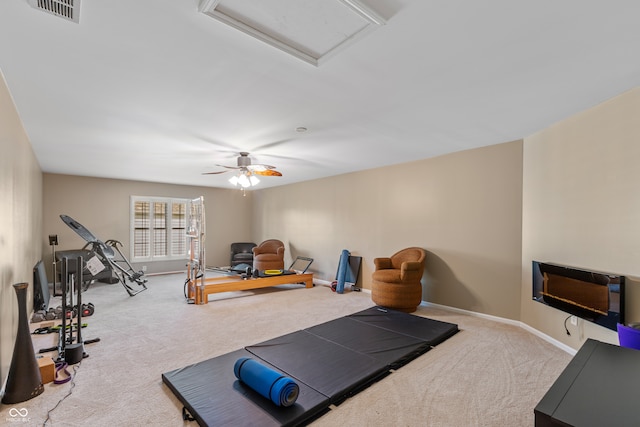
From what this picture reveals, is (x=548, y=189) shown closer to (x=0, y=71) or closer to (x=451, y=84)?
(x=451, y=84)

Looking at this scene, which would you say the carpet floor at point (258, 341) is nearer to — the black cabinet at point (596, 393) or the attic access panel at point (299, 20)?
the black cabinet at point (596, 393)

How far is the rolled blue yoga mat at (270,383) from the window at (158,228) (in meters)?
6.48

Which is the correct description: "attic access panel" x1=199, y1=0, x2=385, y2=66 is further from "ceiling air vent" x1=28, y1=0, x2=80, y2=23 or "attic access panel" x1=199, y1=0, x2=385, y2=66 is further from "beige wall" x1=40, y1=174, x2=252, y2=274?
"beige wall" x1=40, y1=174, x2=252, y2=274

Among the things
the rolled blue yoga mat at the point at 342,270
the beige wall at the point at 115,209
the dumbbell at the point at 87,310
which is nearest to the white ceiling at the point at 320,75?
the dumbbell at the point at 87,310

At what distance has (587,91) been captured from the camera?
2.58m

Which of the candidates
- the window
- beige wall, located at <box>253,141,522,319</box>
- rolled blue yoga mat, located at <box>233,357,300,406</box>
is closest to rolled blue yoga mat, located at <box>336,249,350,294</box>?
beige wall, located at <box>253,141,522,319</box>

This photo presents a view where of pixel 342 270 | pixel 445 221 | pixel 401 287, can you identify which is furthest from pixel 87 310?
pixel 445 221

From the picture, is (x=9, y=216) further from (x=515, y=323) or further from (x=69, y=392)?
(x=515, y=323)

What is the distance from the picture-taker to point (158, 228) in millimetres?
8227

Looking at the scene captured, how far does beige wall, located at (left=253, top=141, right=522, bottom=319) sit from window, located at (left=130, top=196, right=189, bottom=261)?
4.17 m

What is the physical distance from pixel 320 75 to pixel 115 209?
743cm

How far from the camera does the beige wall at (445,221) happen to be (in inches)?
164

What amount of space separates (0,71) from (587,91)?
184 inches

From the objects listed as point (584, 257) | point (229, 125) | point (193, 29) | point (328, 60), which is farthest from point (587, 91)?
point (229, 125)
